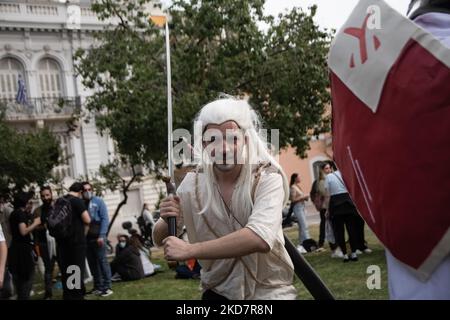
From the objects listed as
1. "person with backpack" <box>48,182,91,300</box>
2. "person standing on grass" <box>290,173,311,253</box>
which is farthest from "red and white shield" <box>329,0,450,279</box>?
"person standing on grass" <box>290,173,311,253</box>

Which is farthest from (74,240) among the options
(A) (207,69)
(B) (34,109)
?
(B) (34,109)

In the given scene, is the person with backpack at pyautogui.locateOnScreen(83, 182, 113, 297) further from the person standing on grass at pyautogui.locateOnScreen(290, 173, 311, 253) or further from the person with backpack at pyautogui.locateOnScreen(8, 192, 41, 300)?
the person standing on grass at pyautogui.locateOnScreen(290, 173, 311, 253)

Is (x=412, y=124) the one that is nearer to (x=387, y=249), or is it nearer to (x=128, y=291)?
(x=387, y=249)

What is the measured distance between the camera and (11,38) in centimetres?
3133

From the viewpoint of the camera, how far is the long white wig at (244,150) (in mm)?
2021

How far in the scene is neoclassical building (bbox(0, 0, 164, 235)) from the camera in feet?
102

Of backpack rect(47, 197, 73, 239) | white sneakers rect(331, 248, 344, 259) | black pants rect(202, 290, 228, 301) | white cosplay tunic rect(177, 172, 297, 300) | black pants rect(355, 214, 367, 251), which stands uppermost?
white cosplay tunic rect(177, 172, 297, 300)

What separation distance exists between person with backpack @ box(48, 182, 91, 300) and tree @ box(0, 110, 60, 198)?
7.33 meters

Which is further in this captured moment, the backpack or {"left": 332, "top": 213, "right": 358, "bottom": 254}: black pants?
{"left": 332, "top": 213, "right": 358, "bottom": 254}: black pants

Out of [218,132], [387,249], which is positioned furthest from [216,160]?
[387,249]

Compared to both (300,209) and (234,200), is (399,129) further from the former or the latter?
(300,209)

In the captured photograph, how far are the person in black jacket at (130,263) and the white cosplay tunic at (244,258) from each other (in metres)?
7.72

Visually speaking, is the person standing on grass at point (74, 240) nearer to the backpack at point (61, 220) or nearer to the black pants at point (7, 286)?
the backpack at point (61, 220)
